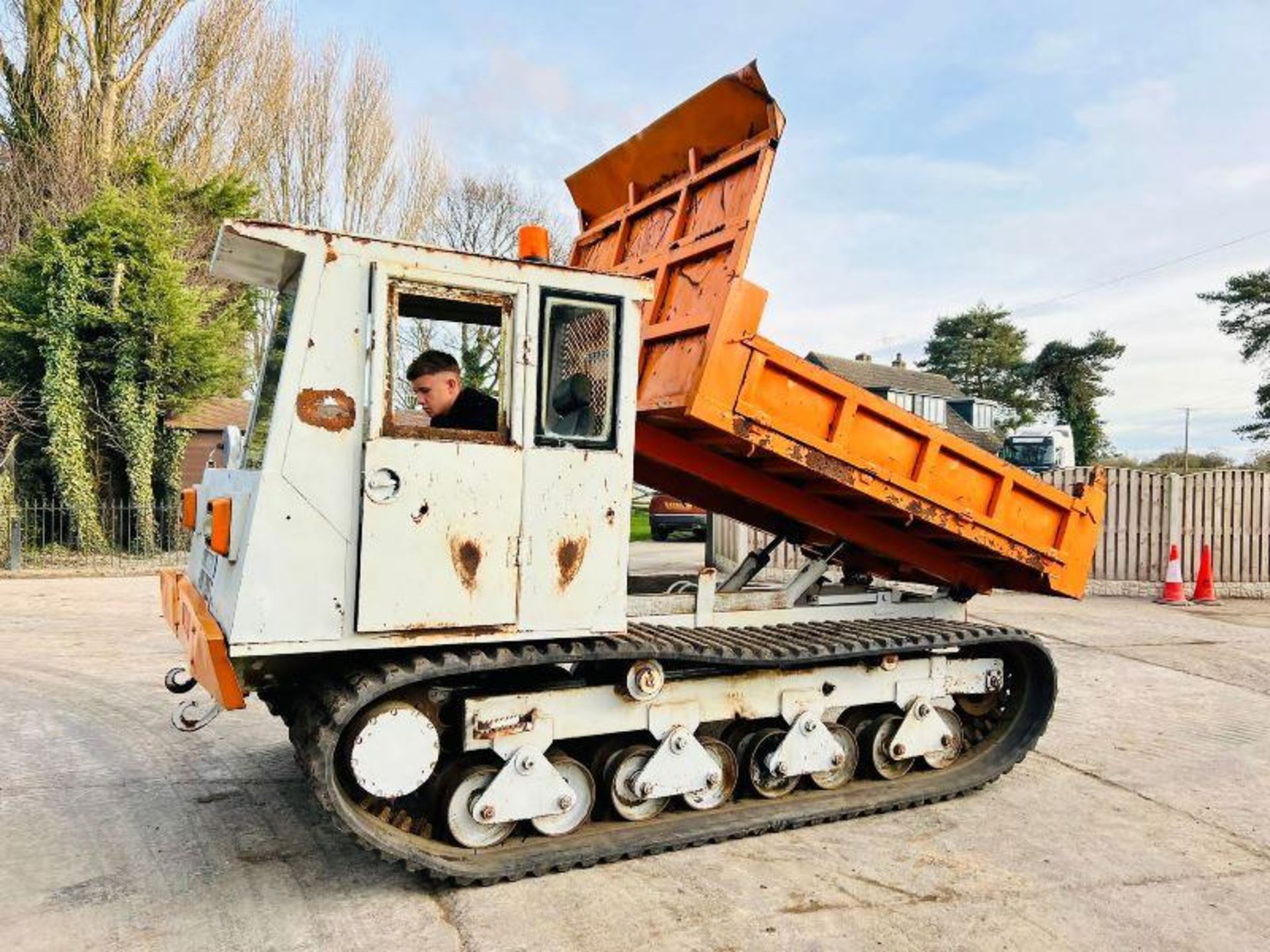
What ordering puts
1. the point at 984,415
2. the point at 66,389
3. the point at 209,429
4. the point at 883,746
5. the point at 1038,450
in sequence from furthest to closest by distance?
the point at 984,415, the point at 1038,450, the point at 209,429, the point at 66,389, the point at 883,746

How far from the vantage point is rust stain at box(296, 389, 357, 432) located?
345cm

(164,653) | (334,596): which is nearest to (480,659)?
(334,596)

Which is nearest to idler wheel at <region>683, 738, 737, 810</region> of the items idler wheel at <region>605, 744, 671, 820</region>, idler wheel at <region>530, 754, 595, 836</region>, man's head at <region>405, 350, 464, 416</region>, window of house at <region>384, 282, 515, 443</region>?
idler wheel at <region>605, 744, 671, 820</region>

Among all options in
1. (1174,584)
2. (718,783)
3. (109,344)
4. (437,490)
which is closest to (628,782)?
(718,783)

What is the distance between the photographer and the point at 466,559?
3.65 m

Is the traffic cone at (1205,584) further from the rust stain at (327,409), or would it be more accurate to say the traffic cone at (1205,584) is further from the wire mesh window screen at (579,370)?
the rust stain at (327,409)

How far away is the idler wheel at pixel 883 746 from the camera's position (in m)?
5.01

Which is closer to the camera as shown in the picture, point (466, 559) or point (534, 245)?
point (466, 559)

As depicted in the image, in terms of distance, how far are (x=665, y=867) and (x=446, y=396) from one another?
2241mm

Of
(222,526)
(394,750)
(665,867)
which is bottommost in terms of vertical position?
(665,867)

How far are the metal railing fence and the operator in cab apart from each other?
12976 millimetres

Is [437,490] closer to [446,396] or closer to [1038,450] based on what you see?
[446,396]

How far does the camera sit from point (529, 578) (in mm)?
3779

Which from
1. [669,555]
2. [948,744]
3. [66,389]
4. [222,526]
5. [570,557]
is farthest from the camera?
[669,555]
